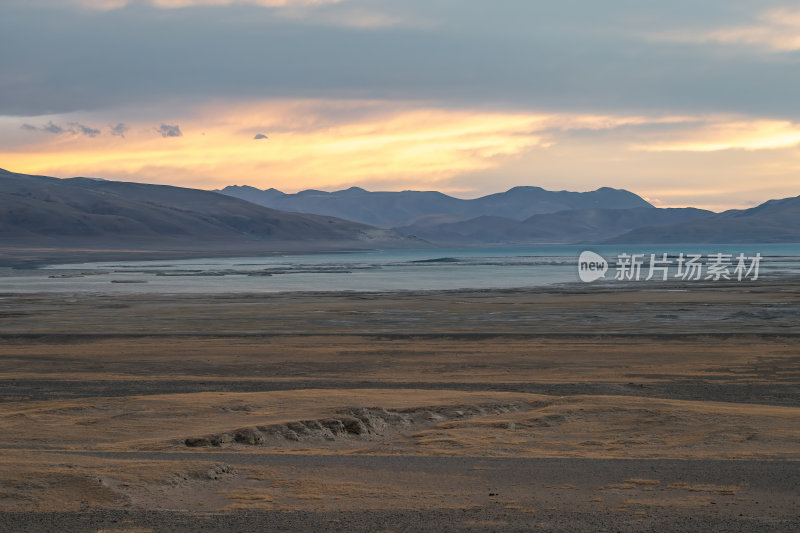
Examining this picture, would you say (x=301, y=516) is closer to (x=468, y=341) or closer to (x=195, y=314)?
(x=468, y=341)

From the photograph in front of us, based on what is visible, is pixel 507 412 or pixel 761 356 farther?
pixel 761 356

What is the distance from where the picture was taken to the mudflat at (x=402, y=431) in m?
9.90

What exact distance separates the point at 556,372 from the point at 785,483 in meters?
12.7

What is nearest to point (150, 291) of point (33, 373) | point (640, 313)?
point (640, 313)

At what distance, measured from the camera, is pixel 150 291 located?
6316 cm

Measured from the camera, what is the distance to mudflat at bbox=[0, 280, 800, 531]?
9.90 metres

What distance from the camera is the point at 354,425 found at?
593 inches

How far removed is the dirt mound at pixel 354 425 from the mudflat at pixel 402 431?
4 centimetres

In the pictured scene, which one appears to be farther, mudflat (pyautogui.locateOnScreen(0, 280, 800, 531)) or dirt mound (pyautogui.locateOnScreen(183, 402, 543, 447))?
dirt mound (pyautogui.locateOnScreen(183, 402, 543, 447))

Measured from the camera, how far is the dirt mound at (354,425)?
14031mm

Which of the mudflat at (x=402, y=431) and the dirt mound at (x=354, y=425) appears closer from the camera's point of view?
the mudflat at (x=402, y=431)

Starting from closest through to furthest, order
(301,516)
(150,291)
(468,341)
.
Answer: (301,516) → (468,341) → (150,291)

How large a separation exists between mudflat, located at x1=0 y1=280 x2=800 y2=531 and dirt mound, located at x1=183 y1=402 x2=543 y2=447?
0.04m

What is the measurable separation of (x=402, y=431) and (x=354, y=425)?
2.81 ft
